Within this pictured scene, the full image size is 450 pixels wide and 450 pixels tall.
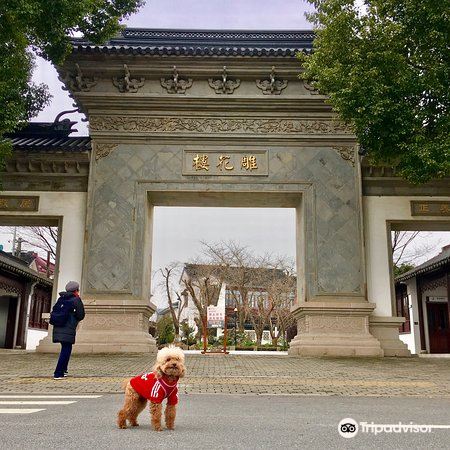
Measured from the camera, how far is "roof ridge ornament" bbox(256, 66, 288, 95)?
1484 centimetres

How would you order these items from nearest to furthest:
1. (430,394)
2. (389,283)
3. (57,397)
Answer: (57,397) < (430,394) < (389,283)

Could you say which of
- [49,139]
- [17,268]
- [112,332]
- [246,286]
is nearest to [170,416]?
[112,332]

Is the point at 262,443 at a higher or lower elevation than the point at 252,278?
lower

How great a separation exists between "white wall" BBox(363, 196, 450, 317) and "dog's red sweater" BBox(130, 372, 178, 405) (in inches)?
435

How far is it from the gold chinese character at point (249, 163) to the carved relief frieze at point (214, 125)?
75cm

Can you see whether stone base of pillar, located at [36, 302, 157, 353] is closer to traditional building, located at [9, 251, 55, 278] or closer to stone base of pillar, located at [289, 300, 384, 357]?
stone base of pillar, located at [289, 300, 384, 357]

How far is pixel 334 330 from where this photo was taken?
13656 mm

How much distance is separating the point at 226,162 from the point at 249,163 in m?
0.63

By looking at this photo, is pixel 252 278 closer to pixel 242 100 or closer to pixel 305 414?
pixel 242 100

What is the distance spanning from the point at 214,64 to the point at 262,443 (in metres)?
12.4

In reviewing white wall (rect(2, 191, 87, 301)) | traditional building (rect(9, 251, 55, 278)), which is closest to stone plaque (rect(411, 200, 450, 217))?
white wall (rect(2, 191, 87, 301))

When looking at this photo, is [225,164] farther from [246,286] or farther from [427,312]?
[246,286]

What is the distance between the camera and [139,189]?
14602mm

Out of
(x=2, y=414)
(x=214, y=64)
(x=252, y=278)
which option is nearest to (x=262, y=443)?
(x=2, y=414)
